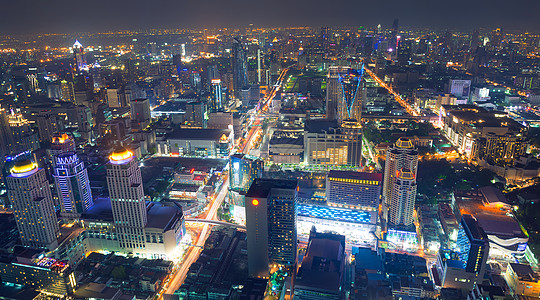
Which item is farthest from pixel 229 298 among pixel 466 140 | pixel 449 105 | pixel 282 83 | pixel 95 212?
pixel 282 83

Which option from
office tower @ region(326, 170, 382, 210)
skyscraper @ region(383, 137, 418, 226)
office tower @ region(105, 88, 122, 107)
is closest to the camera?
skyscraper @ region(383, 137, 418, 226)

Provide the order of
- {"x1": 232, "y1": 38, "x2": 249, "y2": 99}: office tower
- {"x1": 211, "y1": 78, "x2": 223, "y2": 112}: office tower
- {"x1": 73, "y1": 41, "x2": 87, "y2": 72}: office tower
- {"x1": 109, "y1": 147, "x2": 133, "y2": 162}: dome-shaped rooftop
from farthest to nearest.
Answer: {"x1": 73, "y1": 41, "x2": 87, "y2": 72}: office tower < {"x1": 232, "y1": 38, "x2": 249, "y2": 99}: office tower < {"x1": 211, "y1": 78, "x2": 223, "y2": 112}: office tower < {"x1": 109, "y1": 147, "x2": 133, "y2": 162}: dome-shaped rooftop

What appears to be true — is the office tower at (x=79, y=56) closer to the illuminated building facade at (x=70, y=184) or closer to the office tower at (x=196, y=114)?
the office tower at (x=196, y=114)

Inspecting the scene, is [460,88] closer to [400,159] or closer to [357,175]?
[400,159]

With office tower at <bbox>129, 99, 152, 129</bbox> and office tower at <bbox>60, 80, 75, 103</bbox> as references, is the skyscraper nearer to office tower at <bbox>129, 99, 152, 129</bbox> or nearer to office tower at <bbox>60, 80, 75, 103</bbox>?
office tower at <bbox>129, 99, 152, 129</bbox>

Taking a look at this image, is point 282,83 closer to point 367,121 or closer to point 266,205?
point 367,121

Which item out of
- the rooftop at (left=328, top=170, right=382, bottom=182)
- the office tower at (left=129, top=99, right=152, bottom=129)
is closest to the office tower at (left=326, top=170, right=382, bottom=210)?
the rooftop at (left=328, top=170, right=382, bottom=182)

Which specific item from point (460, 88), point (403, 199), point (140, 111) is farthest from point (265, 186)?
point (460, 88)

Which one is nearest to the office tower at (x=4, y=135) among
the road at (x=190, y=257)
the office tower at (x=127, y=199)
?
the office tower at (x=127, y=199)
